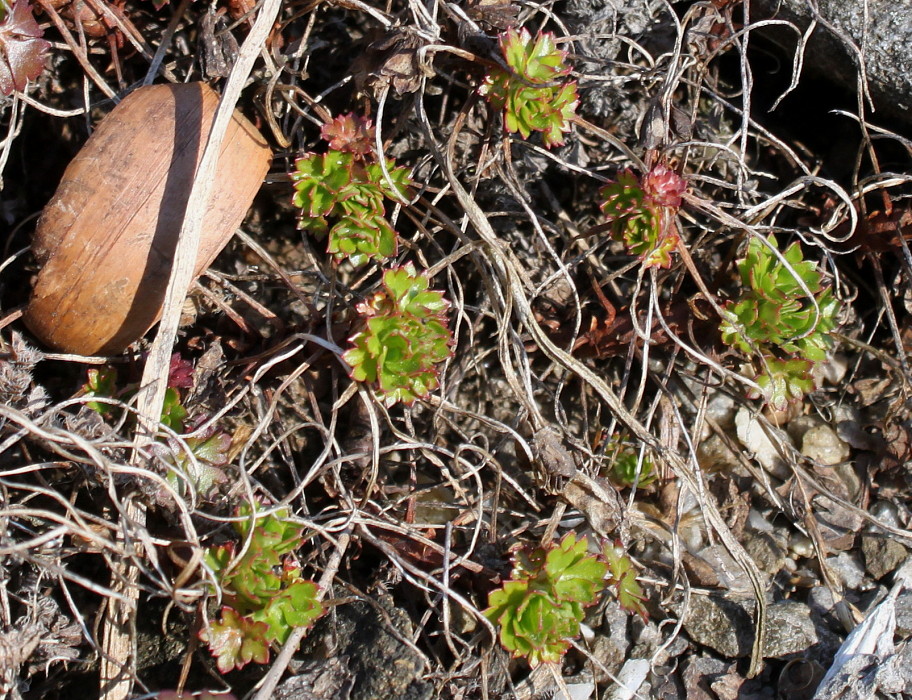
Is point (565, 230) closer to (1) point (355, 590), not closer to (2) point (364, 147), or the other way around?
(2) point (364, 147)

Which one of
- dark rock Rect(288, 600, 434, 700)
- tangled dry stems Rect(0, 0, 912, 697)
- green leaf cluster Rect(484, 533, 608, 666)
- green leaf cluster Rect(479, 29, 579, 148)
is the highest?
green leaf cluster Rect(479, 29, 579, 148)

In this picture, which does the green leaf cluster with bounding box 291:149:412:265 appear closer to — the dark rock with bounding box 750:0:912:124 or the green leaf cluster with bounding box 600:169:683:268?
the green leaf cluster with bounding box 600:169:683:268

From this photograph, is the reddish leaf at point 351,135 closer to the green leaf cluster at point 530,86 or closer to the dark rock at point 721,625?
the green leaf cluster at point 530,86

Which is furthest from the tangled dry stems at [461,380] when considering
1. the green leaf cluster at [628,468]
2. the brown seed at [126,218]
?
the brown seed at [126,218]

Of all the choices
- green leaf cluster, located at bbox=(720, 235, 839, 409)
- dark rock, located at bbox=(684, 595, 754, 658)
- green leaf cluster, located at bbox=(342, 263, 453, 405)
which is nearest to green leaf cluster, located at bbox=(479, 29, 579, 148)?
green leaf cluster, located at bbox=(342, 263, 453, 405)

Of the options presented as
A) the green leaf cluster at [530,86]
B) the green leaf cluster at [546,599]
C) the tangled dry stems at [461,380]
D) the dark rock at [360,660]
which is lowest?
the dark rock at [360,660]

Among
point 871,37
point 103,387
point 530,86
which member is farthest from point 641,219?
point 103,387

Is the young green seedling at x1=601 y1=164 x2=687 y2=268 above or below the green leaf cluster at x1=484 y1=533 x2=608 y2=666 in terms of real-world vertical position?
above

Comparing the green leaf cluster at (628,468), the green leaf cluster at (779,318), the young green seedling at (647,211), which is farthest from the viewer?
the green leaf cluster at (628,468)
